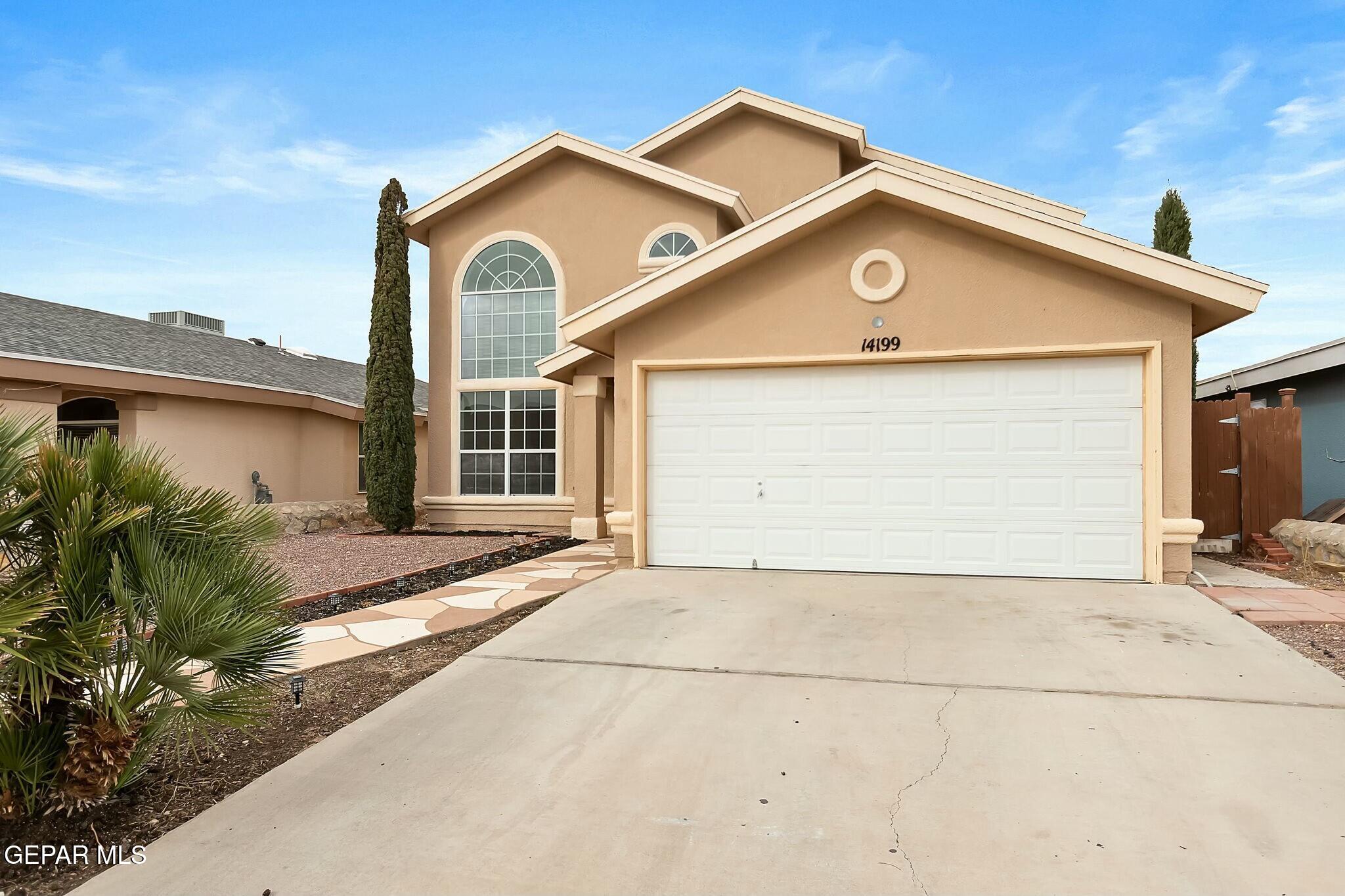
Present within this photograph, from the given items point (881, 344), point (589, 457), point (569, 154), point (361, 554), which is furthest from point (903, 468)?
point (569, 154)

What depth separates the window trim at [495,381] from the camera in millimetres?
15086

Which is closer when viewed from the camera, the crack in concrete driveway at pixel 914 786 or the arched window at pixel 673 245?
the crack in concrete driveway at pixel 914 786

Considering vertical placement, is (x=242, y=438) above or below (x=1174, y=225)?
below

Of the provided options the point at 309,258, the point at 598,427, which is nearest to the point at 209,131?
the point at 309,258

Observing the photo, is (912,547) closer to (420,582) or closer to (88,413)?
(420,582)

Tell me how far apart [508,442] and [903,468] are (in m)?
8.85

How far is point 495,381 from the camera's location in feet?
50.6

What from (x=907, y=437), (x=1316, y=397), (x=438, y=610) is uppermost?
(x=1316, y=397)

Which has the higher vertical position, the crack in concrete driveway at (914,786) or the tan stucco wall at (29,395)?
the tan stucco wall at (29,395)

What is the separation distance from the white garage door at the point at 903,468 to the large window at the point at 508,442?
6.09 metres

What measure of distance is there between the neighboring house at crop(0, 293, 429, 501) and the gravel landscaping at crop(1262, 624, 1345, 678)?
13890 millimetres

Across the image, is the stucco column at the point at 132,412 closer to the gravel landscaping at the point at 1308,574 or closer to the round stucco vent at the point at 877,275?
the round stucco vent at the point at 877,275

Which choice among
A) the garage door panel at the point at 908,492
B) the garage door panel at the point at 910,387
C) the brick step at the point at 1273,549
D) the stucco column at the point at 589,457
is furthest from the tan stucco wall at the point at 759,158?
the brick step at the point at 1273,549

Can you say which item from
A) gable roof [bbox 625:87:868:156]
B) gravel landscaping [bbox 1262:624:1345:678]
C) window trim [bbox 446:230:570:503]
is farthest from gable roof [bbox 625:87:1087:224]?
gravel landscaping [bbox 1262:624:1345:678]
